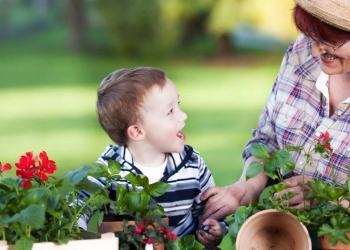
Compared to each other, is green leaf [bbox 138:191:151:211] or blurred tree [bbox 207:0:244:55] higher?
green leaf [bbox 138:191:151:211]

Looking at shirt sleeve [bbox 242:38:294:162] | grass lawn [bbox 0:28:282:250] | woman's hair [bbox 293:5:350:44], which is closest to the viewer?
woman's hair [bbox 293:5:350:44]

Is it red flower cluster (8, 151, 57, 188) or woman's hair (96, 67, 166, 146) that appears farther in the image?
woman's hair (96, 67, 166, 146)

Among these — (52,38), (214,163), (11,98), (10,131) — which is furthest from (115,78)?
(52,38)

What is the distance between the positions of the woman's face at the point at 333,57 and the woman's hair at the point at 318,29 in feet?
0.10

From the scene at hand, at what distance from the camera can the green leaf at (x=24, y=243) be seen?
195cm

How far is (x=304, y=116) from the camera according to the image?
2859 millimetres

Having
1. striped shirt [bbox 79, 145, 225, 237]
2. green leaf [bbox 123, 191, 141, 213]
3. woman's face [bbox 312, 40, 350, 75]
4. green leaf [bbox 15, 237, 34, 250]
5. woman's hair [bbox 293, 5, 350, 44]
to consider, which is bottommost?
striped shirt [bbox 79, 145, 225, 237]

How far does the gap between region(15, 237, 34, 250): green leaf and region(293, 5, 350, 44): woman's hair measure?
1.10 metres

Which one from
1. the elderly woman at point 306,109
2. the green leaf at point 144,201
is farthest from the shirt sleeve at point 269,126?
the green leaf at point 144,201

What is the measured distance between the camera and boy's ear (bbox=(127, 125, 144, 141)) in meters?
2.63

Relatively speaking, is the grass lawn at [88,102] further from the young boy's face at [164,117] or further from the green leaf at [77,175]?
the green leaf at [77,175]

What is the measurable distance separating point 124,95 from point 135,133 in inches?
5.2

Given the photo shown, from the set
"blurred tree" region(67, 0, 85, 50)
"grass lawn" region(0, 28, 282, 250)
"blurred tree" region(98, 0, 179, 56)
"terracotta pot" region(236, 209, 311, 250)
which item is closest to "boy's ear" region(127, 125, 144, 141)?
"terracotta pot" region(236, 209, 311, 250)

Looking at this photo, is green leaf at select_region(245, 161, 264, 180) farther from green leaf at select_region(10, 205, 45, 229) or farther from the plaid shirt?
green leaf at select_region(10, 205, 45, 229)
